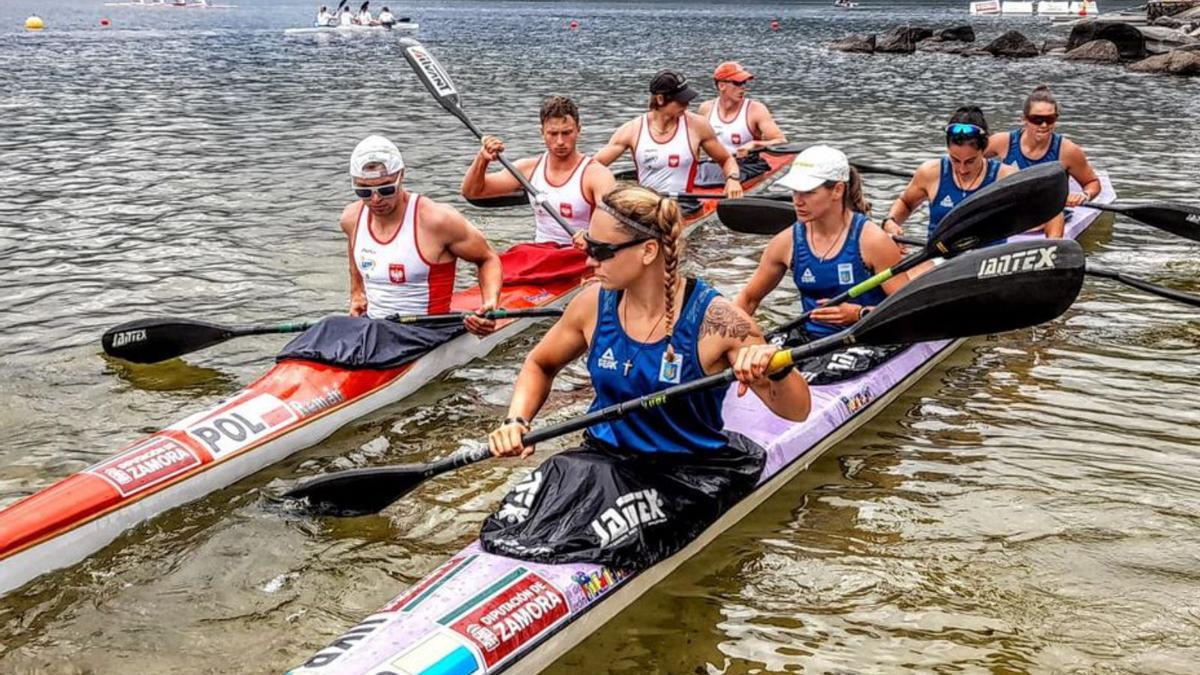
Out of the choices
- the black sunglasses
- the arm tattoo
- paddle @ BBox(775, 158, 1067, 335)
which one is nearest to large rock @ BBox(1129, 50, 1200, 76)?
paddle @ BBox(775, 158, 1067, 335)

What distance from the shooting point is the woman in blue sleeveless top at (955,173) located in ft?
30.7

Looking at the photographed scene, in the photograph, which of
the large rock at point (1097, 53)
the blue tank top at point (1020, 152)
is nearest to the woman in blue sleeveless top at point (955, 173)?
the blue tank top at point (1020, 152)

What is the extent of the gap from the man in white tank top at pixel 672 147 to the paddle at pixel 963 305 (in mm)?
6945

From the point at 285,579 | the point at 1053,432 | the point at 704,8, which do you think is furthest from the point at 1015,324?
the point at 704,8

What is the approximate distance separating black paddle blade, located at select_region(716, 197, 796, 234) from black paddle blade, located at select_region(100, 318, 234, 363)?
4382mm

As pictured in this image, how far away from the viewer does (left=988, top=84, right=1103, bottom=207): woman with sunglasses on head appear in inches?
442

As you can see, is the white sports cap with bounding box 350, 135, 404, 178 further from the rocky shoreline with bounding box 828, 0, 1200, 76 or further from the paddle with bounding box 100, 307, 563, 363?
the rocky shoreline with bounding box 828, 0, 1200, 76

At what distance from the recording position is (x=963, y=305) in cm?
539

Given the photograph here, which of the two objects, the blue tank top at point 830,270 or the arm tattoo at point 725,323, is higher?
the arm tattoo at point 725,323

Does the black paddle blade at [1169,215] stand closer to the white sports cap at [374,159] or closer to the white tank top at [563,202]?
the white tank top at [563,202]

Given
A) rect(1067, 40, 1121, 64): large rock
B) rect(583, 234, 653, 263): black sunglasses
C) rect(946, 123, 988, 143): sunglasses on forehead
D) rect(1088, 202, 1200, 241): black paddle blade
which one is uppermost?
rect(1067, 40, 1121, 64): large rock

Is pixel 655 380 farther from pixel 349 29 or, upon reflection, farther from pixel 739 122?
pixel 349 29

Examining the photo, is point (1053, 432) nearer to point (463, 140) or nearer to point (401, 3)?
point (463, 140)

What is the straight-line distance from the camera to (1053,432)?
8.02 m
